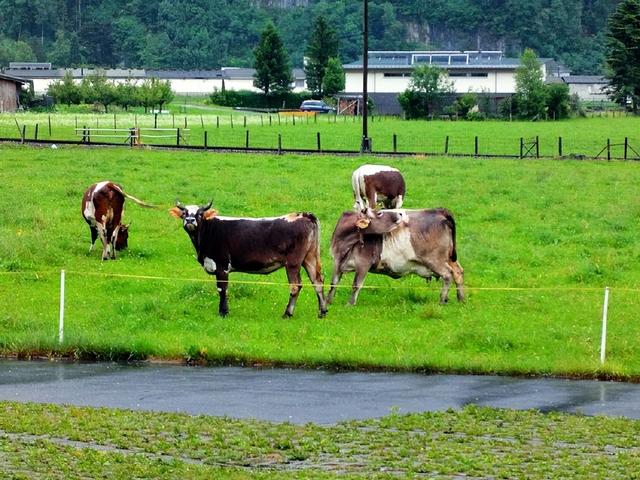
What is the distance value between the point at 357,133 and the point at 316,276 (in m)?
50.4

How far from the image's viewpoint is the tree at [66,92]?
105 metres

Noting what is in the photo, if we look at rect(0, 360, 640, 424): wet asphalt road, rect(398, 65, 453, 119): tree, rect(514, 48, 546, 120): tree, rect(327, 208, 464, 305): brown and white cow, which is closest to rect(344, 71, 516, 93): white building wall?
rect(514, 48, 546, 120): tree

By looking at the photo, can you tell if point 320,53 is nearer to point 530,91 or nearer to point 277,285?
point 530,91

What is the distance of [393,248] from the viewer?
75.2 feet

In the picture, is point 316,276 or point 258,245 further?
point 316,276

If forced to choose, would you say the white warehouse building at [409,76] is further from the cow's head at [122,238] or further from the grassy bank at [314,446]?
the grassy bank at [314,446]

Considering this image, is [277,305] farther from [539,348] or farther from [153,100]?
[153,100]

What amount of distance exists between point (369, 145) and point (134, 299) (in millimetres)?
32953

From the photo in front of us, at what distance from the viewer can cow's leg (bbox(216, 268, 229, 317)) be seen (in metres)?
22.1

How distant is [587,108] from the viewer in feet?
397

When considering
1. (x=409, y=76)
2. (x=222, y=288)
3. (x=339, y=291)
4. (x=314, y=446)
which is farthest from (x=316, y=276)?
(x=409, y=76)

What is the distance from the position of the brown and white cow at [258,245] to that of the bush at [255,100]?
10076cm

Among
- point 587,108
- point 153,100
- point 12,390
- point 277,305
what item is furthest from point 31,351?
point 587,108

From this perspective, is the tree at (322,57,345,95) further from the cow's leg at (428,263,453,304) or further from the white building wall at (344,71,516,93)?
the cow's leg at (428,263,453,304)
